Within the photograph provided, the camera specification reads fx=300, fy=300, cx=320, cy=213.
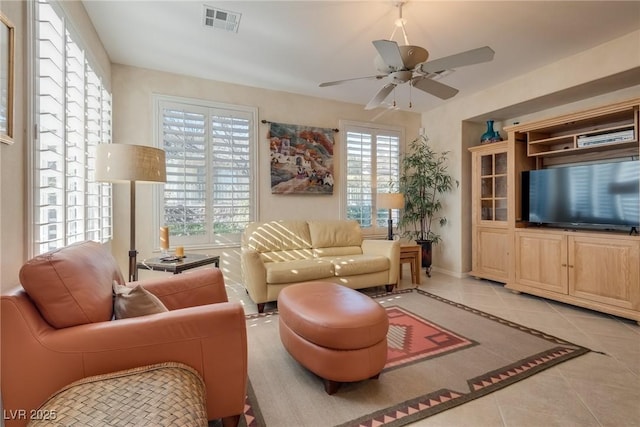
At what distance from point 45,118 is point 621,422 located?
3.53m

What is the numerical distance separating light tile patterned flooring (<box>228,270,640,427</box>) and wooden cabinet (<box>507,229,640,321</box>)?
20 centimetres

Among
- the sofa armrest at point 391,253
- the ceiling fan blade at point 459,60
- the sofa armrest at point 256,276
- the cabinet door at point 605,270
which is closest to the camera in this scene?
the ceiling fan blade at point 459,60

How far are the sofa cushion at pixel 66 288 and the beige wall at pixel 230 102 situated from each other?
226 centimetres

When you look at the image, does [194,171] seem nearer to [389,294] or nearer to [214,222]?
[214,222]

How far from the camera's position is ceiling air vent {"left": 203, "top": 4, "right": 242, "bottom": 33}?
8.17ft

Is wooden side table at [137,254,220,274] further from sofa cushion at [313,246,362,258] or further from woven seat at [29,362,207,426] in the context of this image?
sofa cushion at [313,246,362,258]

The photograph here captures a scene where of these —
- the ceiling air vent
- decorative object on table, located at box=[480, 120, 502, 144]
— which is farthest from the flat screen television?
the ceiling air vent

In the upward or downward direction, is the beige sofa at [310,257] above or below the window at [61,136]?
below

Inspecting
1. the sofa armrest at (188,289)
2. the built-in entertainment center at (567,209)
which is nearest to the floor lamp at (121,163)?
the sofa armrest at (188,289)

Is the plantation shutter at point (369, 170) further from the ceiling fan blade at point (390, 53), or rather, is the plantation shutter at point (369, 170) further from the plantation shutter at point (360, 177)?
the ceiling fan blade at point (390, 53)

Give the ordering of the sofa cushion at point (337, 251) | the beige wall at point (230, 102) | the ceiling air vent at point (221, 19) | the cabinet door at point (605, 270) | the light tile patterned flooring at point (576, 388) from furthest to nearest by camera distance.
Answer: the sofa cushion at point (337, 251), the beige wall at point (230, 102), the cabinet door at point (605, 270), the ceiling air vent at point (221, 19), the light tile patterned flooring at point (576, 388)

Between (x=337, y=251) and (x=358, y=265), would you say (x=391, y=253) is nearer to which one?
(x=358, y=265)

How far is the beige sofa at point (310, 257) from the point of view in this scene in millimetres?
3131

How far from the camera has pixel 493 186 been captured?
14.1ft
